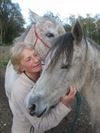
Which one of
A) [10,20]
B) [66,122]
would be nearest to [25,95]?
[66,122]

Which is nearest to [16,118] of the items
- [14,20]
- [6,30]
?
[6,30]

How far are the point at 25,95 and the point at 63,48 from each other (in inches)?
18.1

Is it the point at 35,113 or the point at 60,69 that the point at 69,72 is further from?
the point at 35,113

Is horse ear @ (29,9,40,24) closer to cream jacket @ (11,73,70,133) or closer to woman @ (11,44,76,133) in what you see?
woman @ (11,44,76,133)

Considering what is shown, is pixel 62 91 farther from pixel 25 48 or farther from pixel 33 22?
pixel 33 22

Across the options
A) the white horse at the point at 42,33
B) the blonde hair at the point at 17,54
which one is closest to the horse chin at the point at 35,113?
the blonde hair at the point at 17,54

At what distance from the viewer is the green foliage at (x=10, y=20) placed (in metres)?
34.9

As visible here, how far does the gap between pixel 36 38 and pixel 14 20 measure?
120 ft

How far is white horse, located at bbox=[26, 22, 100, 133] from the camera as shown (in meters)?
2.63

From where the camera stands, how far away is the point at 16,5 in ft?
144

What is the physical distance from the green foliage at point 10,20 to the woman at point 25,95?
30300 millimetres

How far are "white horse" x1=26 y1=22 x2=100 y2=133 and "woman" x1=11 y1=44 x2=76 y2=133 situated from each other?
8cm

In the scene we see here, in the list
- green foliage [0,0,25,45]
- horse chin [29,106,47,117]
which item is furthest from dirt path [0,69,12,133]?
green foliage [0,0,25,45]

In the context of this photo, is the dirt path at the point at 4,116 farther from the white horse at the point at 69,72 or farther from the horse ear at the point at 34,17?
the white horse at the point at 69,72
